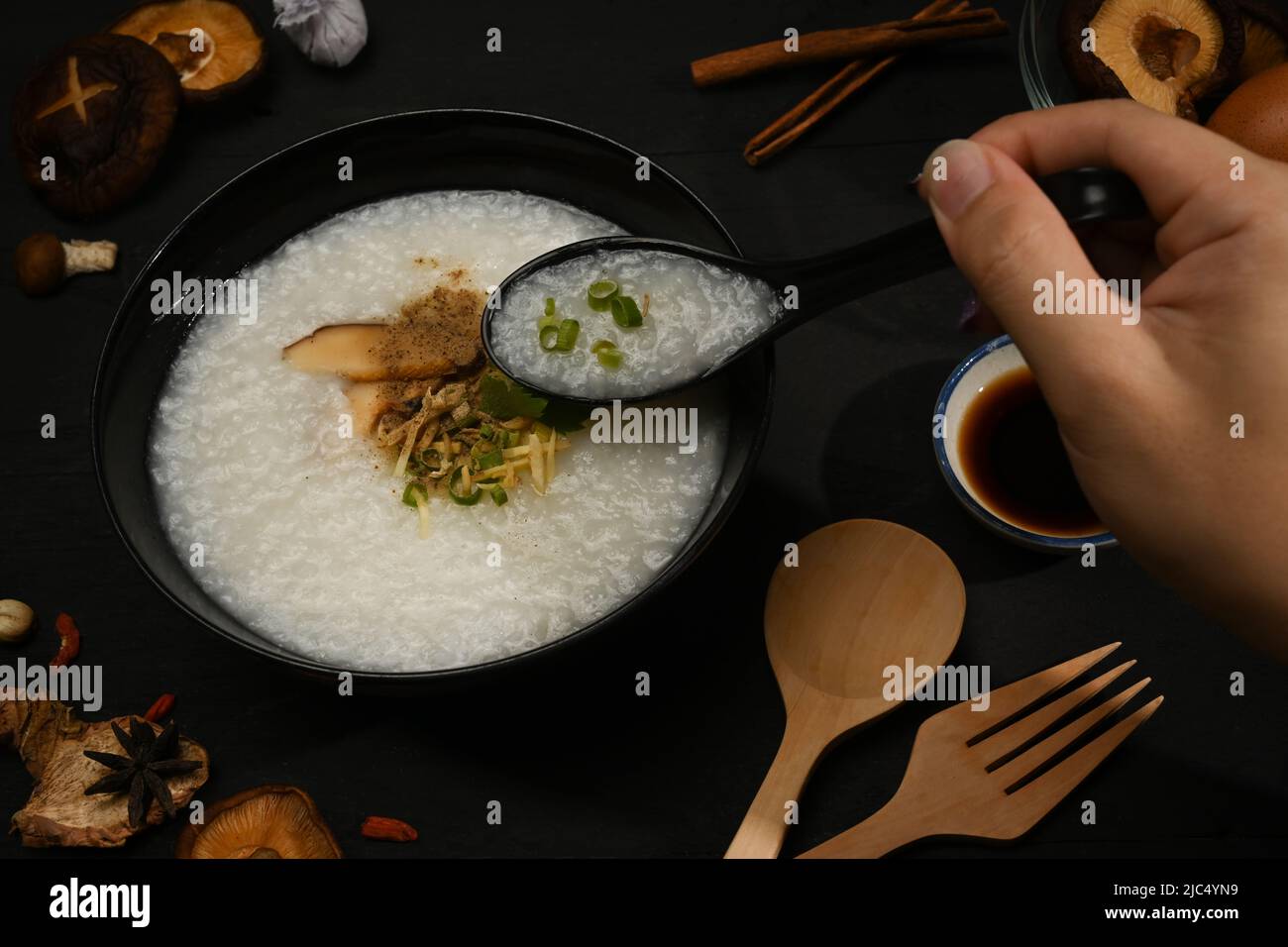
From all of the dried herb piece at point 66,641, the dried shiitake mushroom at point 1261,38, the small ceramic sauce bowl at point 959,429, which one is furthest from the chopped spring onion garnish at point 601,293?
the dried shiitake mushroom at point 1261,38

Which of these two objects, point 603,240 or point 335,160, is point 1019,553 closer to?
point 603,240

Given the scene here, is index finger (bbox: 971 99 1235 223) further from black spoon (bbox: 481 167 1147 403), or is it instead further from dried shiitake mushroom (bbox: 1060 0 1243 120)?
dried shiitake mushroom (bbox: 1060 0 1243 120)

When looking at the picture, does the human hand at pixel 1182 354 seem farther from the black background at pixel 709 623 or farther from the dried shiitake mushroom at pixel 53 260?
the dried shiitake mushroom at pixel 53 260

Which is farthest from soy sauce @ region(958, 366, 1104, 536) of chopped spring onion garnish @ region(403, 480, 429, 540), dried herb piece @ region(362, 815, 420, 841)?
dried herb piece @ region(362, 815, 420, 841)

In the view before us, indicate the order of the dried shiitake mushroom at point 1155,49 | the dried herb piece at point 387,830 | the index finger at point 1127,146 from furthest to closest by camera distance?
the dried shiitake mushroom at point 1155,49 → the dried herb piece at point 387,830 → the index finger at point 1127,146

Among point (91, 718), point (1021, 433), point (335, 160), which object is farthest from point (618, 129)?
point (91, 718)

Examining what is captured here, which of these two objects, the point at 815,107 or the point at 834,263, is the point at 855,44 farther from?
the point at 834,263
